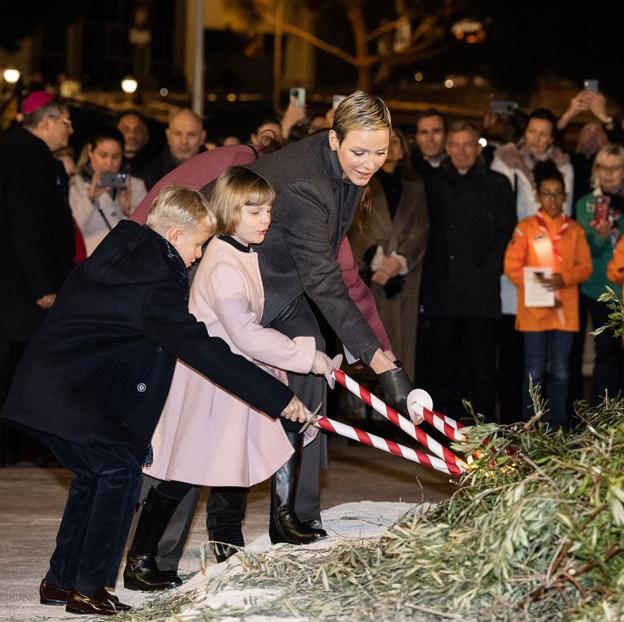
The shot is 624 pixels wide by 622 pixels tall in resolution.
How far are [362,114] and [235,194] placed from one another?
0.62 metres

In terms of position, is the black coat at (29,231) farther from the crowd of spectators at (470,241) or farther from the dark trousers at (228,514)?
the dark trousers at (228,514)

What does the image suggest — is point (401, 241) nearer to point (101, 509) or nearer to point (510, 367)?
point (510, 367)

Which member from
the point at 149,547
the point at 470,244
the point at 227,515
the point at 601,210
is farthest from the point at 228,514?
the point at 601,210

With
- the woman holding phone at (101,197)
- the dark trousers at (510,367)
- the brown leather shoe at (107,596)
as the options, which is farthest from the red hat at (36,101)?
the brown leather shoe at (107,596)

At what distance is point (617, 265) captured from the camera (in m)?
10.2

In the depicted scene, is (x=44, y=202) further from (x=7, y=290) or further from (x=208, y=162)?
(x=208, y=162)

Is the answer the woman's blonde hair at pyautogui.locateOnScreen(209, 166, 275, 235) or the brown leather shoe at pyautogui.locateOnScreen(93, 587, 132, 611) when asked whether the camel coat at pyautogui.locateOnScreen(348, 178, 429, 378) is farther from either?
the brown leather shoe at pyautogui.locateOnScreen(93, 587, 132, 611)

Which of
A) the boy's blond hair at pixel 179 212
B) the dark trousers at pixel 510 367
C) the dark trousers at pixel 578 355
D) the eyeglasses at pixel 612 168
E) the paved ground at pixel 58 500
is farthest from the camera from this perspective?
the dark trousers at pixel 510 367

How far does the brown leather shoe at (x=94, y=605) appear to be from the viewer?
5.96 m

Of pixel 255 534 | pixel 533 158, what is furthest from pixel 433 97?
pixel 255 534

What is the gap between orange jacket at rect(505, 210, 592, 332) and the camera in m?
10.7

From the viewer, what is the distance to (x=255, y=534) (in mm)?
7633

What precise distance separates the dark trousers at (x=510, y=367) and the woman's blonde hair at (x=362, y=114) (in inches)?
187

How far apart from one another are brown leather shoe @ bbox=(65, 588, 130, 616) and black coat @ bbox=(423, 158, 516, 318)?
17.3ft
